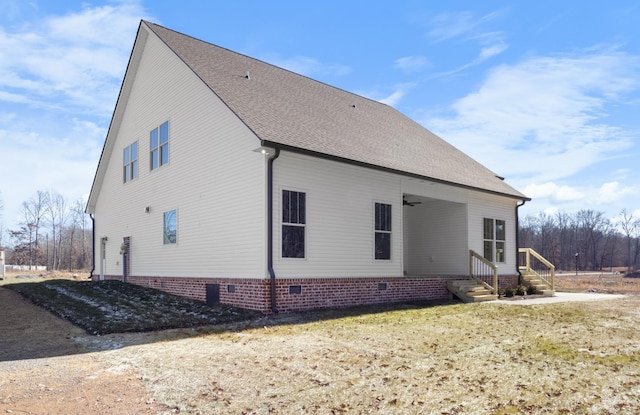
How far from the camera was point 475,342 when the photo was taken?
909 centimetres

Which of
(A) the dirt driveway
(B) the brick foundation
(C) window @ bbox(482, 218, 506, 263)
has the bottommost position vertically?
(A) the dirt driveway

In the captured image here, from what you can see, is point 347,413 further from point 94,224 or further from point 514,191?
point 94,224

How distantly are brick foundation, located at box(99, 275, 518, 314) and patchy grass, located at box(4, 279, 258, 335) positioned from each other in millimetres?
331

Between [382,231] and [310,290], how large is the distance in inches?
127

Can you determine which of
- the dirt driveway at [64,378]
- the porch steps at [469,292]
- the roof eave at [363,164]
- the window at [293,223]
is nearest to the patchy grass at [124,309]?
the dirt driveway at [64,378]

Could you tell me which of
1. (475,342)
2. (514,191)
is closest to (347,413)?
(475,342)

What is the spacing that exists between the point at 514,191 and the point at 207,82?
12819mm

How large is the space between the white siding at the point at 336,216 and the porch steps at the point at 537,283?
6686 mm

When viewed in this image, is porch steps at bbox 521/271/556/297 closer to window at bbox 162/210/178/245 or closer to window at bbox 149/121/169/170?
window at bbox 162/210/178/245

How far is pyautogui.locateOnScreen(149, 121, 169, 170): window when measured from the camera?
1716cm

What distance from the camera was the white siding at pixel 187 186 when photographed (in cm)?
1286

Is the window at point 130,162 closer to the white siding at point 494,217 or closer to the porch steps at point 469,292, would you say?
the porch steps at point 469,292

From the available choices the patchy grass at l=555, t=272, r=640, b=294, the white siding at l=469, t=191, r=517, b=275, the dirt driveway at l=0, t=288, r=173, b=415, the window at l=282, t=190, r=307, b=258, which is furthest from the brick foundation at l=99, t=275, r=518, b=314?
the patchy grass at l=555, t=272, r=640, b=294

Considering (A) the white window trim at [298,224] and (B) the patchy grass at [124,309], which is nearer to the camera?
(B) the patchy grass at [124,309]
